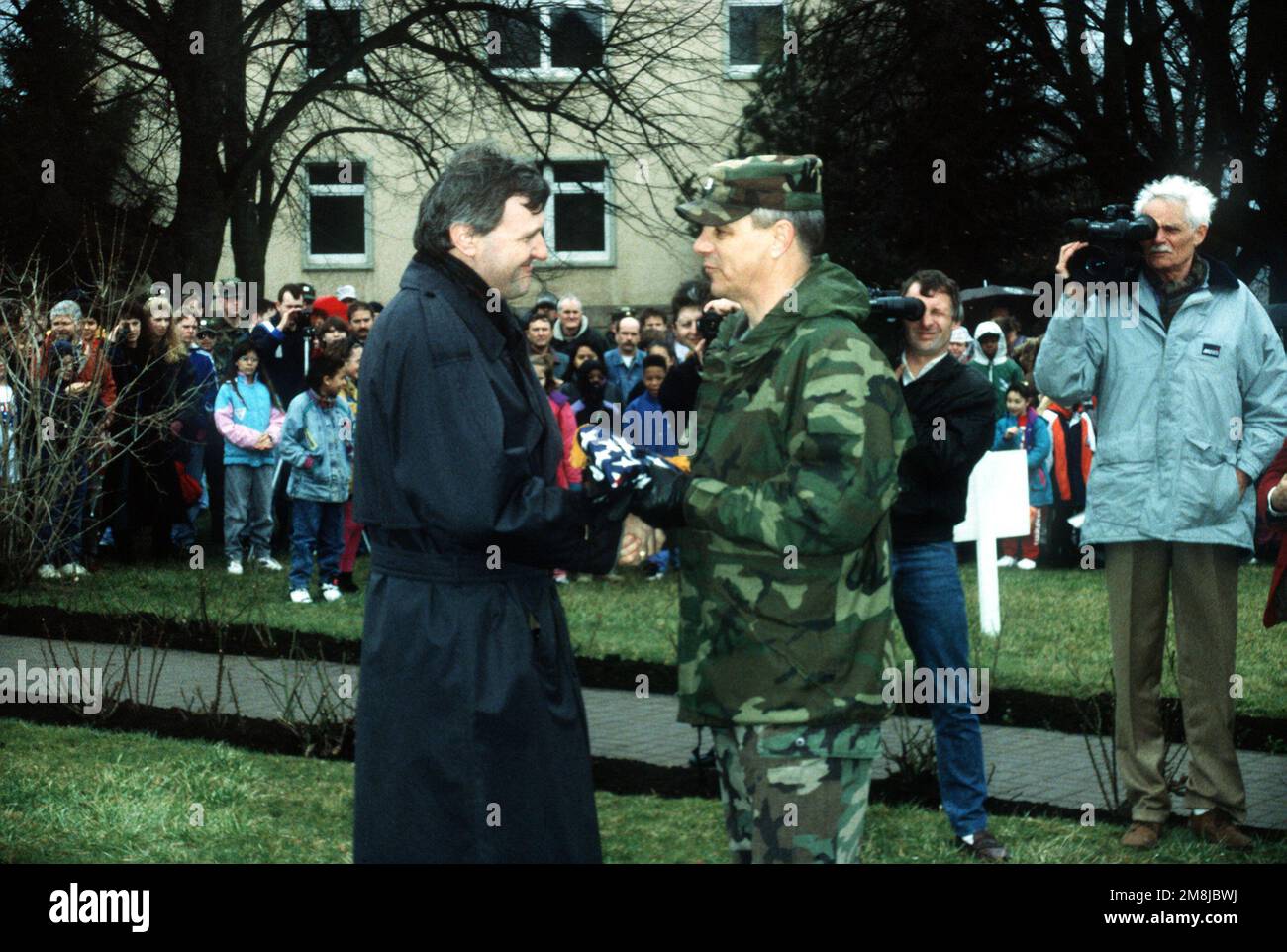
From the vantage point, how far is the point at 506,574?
12.0 ft

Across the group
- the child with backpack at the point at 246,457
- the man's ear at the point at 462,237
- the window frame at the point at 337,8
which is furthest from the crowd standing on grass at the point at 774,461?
the window frame at the point at 337,8

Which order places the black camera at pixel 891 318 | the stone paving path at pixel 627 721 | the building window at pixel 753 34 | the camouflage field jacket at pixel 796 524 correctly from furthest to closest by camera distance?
the building window at pixel 753 34 → the stone paving path at pixel 627 721 → the black camera at pixel 891 318 → the camouflage field jacket at pixel 796 524

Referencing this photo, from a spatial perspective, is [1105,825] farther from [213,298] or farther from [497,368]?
[213,298]

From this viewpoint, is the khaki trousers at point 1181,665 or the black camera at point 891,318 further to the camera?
the khaki trousers at point 1181,665

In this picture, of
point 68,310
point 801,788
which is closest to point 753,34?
point 68,310

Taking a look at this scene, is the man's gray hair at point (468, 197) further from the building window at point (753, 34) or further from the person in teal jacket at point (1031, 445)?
the building window at point (753, 34)

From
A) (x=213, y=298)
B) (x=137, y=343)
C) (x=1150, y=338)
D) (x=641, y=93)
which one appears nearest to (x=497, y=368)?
(x=1150, y=338)

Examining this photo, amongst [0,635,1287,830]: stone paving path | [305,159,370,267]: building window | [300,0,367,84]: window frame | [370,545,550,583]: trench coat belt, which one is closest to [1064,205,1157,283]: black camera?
[0,635,1287,830]: stone paving path

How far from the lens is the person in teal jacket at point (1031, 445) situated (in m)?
15.1

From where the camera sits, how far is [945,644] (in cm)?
595

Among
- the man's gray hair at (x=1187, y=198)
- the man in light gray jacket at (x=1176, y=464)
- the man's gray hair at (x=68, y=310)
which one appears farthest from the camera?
the man's gray hair at (x=68, y=310)

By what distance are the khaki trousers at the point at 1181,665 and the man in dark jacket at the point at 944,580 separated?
64 centimetres

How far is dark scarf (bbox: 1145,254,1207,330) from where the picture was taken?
628cm

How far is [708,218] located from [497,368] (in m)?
0.56
